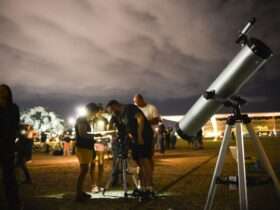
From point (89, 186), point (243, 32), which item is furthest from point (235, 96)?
point (89, 186)

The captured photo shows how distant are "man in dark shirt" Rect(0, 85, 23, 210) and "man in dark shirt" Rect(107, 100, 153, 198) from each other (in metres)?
2.09

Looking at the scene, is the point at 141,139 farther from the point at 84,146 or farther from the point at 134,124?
the point at 84,146

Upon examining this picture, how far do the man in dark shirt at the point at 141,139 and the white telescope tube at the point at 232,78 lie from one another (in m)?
2.11

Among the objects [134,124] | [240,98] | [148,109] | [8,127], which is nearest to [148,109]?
[148,109]

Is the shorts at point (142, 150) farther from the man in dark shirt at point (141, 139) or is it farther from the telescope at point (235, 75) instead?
the telescope at point (235, 75)

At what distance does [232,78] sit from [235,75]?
0.17 ft

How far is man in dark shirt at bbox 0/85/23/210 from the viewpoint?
525cm

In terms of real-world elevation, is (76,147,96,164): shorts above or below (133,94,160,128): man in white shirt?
below

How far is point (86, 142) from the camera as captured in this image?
22.9 feet

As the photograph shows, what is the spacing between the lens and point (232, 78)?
12.8ft

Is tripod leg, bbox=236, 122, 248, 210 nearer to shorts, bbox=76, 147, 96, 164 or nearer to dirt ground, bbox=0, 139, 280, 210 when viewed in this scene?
dirt ground, bbox=0, 139, 280, 210

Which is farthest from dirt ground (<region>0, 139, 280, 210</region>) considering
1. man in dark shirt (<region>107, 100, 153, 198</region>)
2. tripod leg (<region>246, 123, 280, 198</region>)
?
tripod leg (<region>246, 123, 280, 198</region>)

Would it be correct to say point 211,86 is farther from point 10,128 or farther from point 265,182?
point 10,128

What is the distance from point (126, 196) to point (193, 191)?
4.87ft
